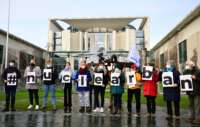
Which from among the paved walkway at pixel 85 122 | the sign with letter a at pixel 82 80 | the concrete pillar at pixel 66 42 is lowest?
the paved walkway at pixel 85 122

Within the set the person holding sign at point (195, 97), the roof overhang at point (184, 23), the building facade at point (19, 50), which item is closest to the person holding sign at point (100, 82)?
the person holding sign at point (195, 97)

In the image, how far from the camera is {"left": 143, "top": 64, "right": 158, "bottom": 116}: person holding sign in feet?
43.0

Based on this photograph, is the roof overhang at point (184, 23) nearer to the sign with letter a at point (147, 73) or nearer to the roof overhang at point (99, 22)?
the roof overhang at point (99, 22)

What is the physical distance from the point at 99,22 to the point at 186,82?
85168 millimetres

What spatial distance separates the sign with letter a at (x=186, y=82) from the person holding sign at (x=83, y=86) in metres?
3.70

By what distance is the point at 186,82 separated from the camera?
11.9 m

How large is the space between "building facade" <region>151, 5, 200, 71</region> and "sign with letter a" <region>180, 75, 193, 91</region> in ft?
63.1

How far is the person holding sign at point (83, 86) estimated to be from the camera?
14055 mm

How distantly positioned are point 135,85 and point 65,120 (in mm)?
3367

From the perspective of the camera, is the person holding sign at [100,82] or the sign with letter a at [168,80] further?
the person holding sign at [100,82]

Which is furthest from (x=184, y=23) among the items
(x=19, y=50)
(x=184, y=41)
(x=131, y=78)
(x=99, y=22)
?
(x=99, y=22)

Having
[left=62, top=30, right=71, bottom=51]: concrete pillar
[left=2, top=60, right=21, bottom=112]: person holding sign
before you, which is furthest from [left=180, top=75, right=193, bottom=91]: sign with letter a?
[left=62, top=30, right=71, bottom=51]: concrete pillar

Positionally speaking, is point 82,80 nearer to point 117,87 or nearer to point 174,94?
point 117,87

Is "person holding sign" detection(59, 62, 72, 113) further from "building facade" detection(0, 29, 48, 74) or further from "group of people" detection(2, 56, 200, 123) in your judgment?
"building facade" detection(0, 29, 48, 74)
